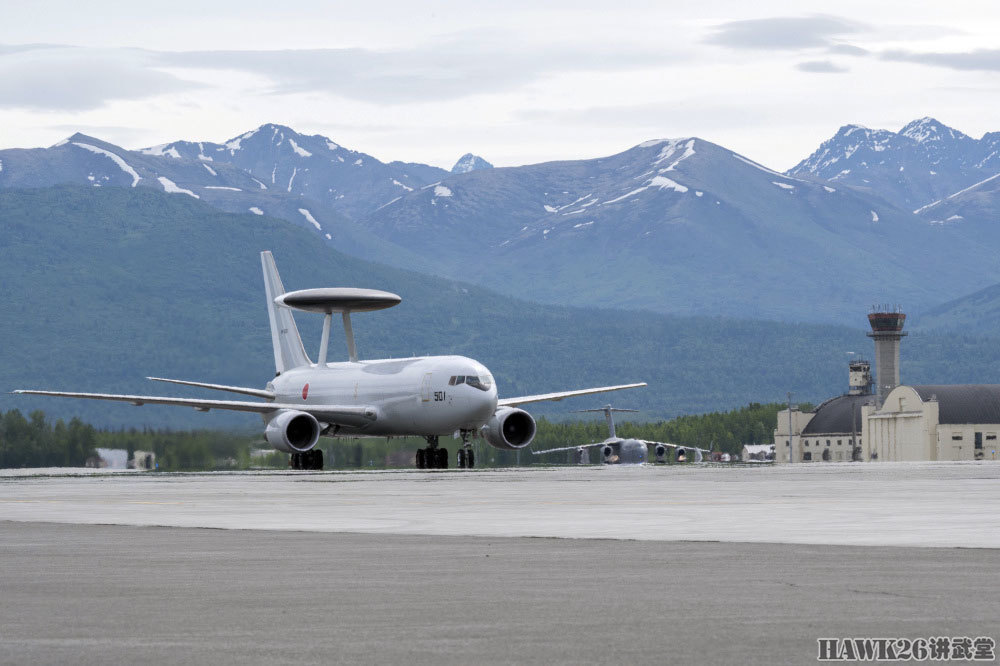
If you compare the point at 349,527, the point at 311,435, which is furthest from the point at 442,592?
the point at 311,435

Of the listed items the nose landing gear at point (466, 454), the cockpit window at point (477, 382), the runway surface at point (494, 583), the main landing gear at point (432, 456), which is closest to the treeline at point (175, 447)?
the main landing gear at point (432, 456)

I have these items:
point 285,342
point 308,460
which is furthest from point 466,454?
point 285,342

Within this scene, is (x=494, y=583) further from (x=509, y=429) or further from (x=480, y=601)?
(x=509, y=429)

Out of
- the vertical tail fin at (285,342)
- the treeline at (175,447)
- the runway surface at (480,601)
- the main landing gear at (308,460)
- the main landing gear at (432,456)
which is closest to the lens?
the runway surface at (480,601)

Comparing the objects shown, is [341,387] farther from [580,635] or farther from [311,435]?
[580,635]

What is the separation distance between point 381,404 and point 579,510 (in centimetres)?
4717

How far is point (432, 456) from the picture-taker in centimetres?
7606

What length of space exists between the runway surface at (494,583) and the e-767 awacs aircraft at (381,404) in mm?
42550

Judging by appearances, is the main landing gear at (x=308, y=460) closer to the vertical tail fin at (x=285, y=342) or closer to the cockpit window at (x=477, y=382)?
the cockpit window at (x=477, y=382)

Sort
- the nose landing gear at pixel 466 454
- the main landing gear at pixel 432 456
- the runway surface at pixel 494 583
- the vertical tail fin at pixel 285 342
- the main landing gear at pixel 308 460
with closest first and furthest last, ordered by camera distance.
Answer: the runway surface at pixel 494 583 < the main landing gear at pixel 308 460 < the nose landing gear at pixel 466 454 < the main landing gear at pixel 432 456 < the vertical tail fin at pixel 285 342

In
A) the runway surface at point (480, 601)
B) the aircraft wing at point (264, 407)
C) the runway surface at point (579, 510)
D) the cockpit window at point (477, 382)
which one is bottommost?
the runway surface at point (480, 601)

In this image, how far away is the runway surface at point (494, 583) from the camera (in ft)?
34.7

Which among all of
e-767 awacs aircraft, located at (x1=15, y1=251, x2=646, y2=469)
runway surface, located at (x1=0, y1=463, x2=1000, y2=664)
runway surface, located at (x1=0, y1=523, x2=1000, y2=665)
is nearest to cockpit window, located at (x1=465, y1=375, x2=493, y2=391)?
e-767 awacs aircraft, located at (x1=15, y1=251, x2=646, y2=469)

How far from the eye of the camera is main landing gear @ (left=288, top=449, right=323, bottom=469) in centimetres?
7356
